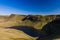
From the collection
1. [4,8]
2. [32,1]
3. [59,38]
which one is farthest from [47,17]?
[4,8]

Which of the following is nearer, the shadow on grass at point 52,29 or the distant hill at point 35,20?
the shadow on grass at point 52,29

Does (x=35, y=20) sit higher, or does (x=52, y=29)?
(x=35, y=20)

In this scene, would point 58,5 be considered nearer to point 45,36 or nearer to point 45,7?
point 45,7

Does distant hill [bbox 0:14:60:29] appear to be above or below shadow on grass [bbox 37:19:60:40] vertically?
above

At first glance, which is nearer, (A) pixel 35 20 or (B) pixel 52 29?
(B) pixel 52 29

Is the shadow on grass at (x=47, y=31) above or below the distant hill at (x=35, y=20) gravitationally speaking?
below

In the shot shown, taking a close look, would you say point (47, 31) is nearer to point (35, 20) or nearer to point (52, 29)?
point (52, 29)

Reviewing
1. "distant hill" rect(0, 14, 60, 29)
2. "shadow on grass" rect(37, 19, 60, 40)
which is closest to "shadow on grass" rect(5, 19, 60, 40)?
"shadow on grass" rect(37, 19, 60, 40)

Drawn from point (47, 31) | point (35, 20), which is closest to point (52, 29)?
point (47, 31)

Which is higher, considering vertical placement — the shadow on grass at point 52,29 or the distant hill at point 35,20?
the distant hill at point 35,20

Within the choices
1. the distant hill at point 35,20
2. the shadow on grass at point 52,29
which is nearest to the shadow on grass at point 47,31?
the shadow on grass at point 52,29

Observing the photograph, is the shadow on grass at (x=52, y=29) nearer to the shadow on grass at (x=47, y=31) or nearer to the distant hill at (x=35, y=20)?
the shadow on grass at (x=47, y=31)

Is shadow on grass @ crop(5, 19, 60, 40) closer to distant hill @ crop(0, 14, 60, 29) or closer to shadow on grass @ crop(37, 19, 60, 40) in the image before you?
shadow on grass @ crop(37, 19, 60, 40)
